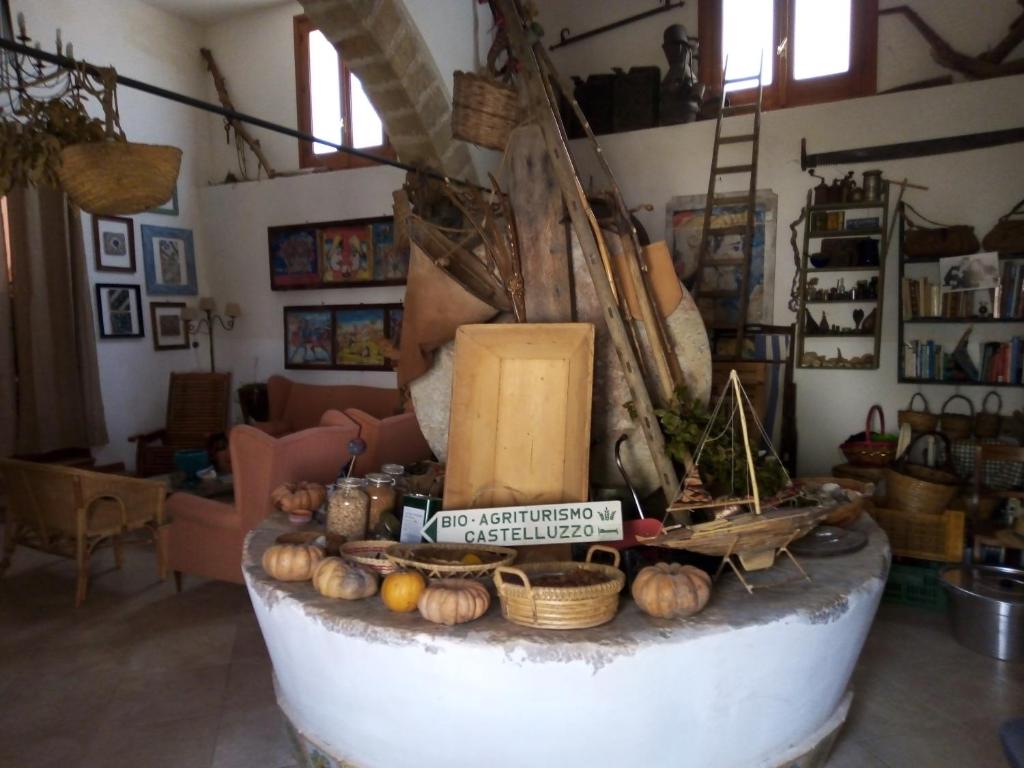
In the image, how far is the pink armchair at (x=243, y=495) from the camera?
377 centimetres

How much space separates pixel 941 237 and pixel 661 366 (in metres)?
2.95

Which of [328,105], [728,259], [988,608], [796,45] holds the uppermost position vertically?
[328,105]

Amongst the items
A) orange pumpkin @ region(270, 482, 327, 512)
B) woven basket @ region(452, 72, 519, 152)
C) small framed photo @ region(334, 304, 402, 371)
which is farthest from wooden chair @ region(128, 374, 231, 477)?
woven basket @ region(452, 72, 519, 152)

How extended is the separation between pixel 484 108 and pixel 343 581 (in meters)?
2.36

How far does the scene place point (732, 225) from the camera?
5621 millimetres

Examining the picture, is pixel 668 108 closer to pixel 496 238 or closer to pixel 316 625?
pixel 496 238

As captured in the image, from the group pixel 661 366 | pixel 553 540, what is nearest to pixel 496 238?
pixel 661 366

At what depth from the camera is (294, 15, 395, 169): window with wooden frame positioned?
7.43m

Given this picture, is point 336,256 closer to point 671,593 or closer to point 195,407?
point 195,407

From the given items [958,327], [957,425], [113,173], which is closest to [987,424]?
[957,425]

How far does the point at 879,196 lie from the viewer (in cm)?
508

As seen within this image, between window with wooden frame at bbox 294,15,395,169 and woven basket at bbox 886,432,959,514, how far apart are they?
18.4ft

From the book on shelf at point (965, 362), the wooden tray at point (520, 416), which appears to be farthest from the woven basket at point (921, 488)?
the wooden tray at point (520, 416)

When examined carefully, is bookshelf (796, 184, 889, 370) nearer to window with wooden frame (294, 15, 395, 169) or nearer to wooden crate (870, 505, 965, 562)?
wooden crate (870, 505, 965, 562)
